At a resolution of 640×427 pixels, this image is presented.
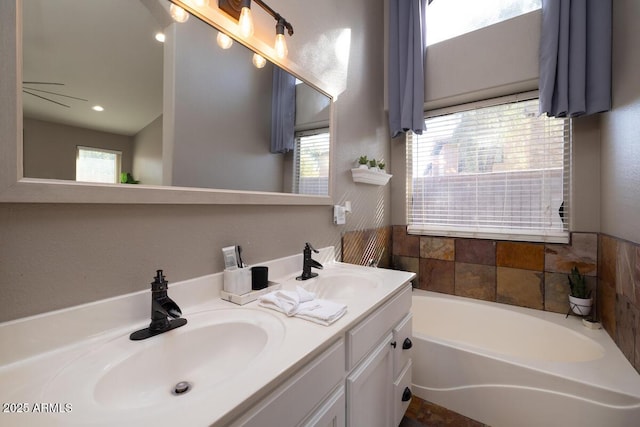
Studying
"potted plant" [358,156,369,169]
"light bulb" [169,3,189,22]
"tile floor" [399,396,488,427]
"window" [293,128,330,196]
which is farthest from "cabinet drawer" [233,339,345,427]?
"potted plant" [358,156,369,169]

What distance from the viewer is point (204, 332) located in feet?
2.59

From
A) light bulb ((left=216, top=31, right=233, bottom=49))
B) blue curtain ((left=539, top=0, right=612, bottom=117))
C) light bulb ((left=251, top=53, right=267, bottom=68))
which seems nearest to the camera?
light bulb ((left=216, top=31, right=233, bottom=49))

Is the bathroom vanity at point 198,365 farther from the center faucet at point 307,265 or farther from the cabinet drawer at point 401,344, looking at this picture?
the center faucet at point 307,265

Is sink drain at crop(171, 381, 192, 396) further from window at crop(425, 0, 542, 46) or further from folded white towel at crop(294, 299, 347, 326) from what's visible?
window at crop(425, 0, 542, 46)

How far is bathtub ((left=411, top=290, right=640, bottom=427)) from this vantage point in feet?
3.87

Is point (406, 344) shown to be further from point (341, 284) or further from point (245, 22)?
point (245, 22)

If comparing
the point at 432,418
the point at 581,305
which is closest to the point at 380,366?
the point at 432,418

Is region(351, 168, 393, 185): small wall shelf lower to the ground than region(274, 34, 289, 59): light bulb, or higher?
lower

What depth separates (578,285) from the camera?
1.70 m

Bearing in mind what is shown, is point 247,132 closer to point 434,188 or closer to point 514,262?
point 434,188

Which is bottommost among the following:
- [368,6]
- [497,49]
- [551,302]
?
[551,302]

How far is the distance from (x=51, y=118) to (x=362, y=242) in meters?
1.70

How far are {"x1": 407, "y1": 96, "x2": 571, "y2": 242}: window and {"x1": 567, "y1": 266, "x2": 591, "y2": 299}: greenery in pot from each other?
0.23 meters

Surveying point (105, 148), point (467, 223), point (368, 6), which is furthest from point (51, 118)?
point (467, 223)
